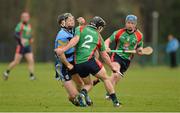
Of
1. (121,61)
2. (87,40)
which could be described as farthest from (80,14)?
(87,40)

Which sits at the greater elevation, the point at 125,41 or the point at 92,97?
the point at 125,41

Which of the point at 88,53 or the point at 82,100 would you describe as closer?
the point at 88,53

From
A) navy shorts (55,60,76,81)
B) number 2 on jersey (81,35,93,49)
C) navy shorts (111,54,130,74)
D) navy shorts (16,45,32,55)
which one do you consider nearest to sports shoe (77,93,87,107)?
navy shorts (55,60,76,81)

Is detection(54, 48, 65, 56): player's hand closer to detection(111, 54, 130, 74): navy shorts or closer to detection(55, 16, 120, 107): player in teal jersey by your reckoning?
detection(55, 16, 120, 107): player in teal jersey

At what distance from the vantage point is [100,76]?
15898 millimetres

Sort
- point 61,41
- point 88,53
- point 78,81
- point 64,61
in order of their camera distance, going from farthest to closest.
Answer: point 78,81
point 61,41
point 88,53
point 64,61

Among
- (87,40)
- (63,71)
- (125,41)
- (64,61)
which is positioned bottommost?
(125,41)

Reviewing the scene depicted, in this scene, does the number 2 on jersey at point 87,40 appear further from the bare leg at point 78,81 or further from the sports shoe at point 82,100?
the sports shoe at point 82,100

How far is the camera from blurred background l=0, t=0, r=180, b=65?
63.3 metres

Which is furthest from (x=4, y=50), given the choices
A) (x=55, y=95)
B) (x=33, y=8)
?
(x=55, y=95)

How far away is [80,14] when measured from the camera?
63750mm

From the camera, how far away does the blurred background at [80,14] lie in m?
63.3

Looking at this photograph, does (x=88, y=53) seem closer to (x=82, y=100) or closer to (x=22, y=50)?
(x=82, y=100)

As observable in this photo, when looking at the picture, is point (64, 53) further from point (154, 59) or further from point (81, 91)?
point (154, 59)
